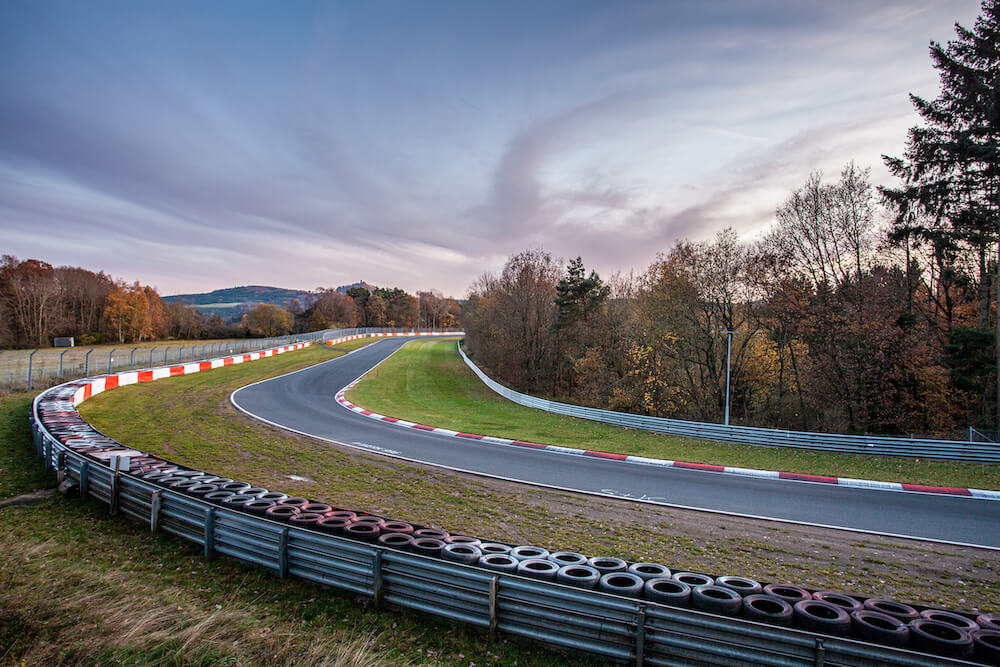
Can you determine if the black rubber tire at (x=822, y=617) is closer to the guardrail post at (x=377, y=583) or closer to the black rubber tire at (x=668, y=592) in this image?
the black rubber tire at (x=668, y=592)

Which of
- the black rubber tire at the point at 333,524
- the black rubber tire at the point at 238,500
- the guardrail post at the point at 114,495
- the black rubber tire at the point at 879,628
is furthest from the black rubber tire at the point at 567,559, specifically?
the guardrail post at the point at 114,495

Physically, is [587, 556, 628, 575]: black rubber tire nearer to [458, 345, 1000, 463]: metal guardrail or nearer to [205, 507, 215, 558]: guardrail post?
[205, 507, 215, 558]: guardrail post

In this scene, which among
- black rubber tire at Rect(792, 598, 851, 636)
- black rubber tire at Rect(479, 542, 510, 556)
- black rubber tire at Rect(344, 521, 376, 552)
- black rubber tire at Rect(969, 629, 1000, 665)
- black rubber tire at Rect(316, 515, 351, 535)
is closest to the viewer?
black rubber tire at Rect(969, 629, 1000, 665)

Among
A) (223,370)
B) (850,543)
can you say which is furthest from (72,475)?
(223,370)

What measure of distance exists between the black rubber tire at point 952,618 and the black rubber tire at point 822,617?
0.88m

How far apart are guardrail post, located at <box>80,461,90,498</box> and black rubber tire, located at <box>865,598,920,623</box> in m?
12.3

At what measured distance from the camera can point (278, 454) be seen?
13984 millimetres

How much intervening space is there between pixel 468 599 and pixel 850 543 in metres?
7.89

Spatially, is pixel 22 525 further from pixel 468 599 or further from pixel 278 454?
pixel 468 599

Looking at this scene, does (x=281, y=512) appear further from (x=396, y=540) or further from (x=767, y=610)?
(x=767, y=610)

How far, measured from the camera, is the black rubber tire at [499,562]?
5.95 meters

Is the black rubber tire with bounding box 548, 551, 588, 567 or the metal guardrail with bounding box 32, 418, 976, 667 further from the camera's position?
the black rubber tire with bounding box 548, 551, 588, 567

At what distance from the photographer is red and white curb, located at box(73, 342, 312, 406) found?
22.4 m

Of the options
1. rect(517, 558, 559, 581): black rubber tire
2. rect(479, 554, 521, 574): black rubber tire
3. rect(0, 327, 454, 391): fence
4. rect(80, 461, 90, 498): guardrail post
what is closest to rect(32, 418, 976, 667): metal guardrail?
rect(479, 554, 521, 574): black rubber tire
